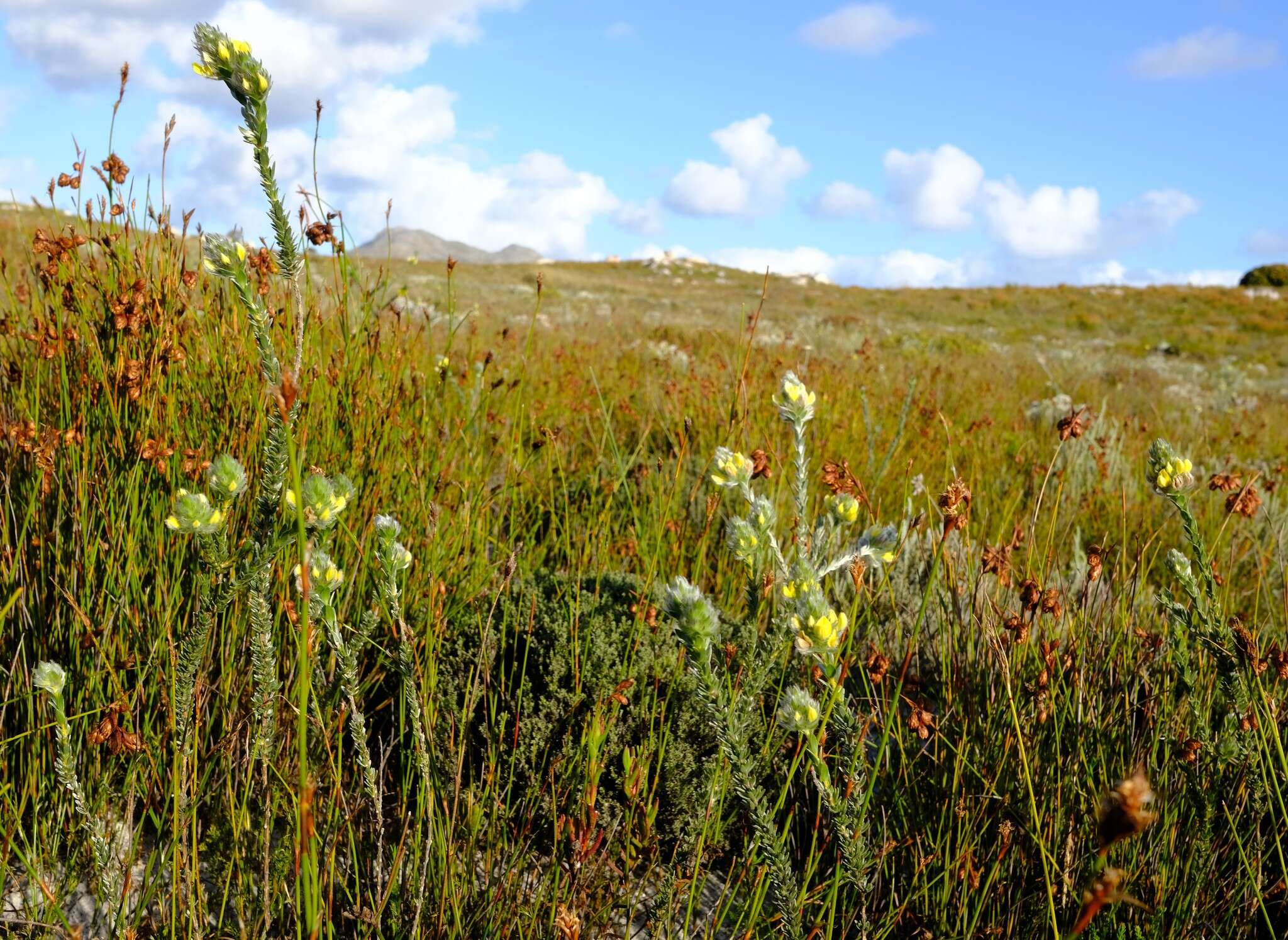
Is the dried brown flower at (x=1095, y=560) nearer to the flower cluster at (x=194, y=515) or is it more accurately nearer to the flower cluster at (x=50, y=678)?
the flower cluster at (x=194, y=515)

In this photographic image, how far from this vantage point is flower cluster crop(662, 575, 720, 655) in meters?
1.10

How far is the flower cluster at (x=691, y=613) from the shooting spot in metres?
1.10

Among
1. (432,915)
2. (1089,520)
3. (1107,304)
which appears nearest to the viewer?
(432,915)

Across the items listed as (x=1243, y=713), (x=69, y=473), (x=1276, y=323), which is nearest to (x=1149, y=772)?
(x=1243, y=713)

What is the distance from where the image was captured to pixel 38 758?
1.71 meters

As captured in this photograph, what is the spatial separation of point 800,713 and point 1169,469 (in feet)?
2.76

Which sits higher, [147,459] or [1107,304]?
[1107,304]

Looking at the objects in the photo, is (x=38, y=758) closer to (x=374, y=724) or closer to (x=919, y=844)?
(x=374, y=724)

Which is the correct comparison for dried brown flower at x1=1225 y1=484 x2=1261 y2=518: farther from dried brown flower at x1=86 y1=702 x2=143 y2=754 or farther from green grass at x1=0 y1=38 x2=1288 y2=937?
dried brown flower at x1=86 y1=702 x2=143 y2=754

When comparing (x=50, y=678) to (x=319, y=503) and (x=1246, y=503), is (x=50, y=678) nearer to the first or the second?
(x=319, y=503)

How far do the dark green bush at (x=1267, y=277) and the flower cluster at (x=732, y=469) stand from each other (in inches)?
1533

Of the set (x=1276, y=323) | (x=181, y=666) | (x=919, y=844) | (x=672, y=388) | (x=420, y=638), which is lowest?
(x=919, y=844)

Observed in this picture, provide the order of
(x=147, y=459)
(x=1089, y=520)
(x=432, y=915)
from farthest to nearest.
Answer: (x=1089, y=520) < (x=147, y=459) < (x=432, y=915)

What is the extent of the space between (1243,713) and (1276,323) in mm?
26113
